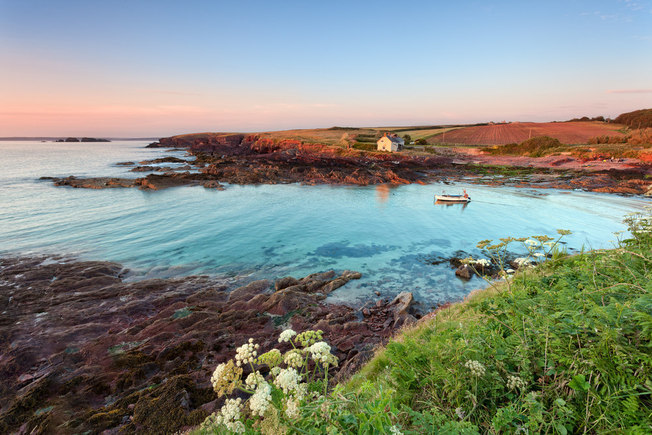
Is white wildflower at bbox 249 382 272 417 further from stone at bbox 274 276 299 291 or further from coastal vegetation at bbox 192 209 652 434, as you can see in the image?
stone at bbox 274 276 299 291

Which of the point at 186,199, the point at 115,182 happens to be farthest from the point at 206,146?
the point at 186,199

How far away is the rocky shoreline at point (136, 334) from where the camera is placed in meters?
7.84

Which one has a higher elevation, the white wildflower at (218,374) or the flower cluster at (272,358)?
the flower cluster at (272,358)

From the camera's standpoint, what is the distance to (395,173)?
57938 millimetres

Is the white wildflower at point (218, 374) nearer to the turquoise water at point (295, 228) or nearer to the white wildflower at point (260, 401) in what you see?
the white wildflower at point (260, 401)

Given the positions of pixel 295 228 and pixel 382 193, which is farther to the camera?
pixel 382 193

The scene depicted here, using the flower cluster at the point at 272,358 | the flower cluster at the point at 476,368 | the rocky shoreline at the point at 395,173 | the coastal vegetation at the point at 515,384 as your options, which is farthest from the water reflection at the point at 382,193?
the flower cluster at the point at 272,358

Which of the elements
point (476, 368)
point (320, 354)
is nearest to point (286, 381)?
point (320, 354)

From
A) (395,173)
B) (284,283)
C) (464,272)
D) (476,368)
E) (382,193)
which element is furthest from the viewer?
(395,173)

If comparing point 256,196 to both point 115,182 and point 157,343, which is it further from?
point 157,343

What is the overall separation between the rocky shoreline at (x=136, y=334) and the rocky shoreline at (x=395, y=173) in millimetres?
34798

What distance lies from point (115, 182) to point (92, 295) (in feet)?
138

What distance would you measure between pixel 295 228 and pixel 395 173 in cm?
3616

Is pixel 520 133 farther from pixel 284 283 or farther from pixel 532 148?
pixel 284 283
